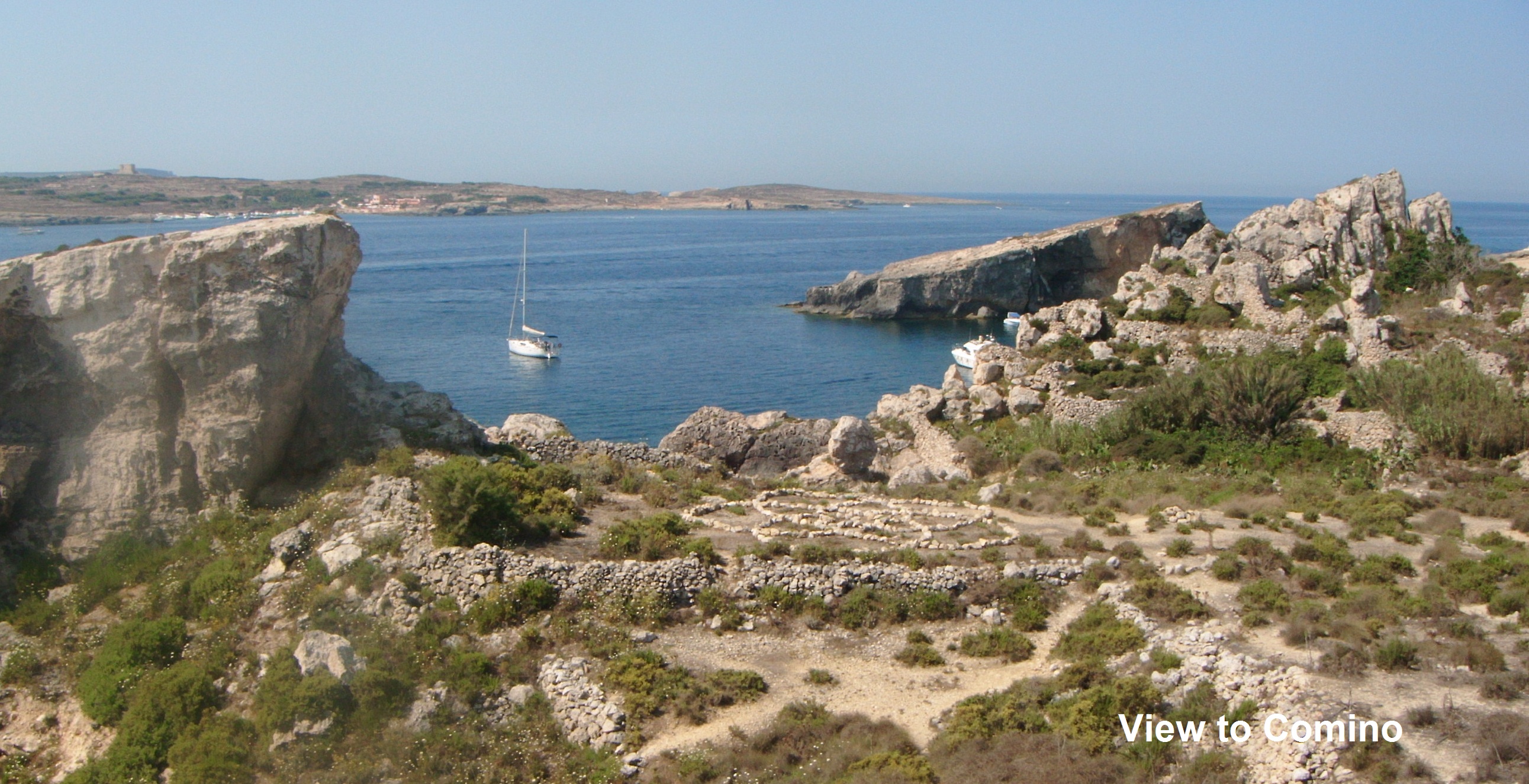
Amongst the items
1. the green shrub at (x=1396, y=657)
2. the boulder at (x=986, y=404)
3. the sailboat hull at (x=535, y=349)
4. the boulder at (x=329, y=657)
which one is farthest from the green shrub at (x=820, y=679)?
the sailboat hull at (x=535, y=349)

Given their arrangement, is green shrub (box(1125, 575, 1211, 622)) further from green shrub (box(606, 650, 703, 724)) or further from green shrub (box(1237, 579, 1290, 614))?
green shrub (box(606, 650, 703, 724))

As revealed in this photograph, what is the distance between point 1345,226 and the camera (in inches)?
1575

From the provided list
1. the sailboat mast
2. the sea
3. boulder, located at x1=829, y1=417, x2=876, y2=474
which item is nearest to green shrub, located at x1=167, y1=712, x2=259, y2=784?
boulder, located at x1=829, y1=417, x2=876, y2=474

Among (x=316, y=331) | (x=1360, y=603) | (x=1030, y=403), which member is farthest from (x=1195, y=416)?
(x=316, y=331)

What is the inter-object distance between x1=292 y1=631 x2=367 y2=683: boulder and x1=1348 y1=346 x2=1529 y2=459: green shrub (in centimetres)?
2463

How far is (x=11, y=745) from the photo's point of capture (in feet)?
48.1

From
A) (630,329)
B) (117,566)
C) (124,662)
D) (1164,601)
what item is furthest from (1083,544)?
(630,329)

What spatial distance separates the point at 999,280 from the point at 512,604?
71980 mm

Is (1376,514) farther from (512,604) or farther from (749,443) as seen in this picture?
(749,443)

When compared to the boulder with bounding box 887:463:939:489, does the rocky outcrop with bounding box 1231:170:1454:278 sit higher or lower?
higher

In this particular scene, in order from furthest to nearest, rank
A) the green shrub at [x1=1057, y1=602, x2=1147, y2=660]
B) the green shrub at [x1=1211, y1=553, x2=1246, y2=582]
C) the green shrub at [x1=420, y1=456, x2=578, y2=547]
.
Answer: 1. the green shrub at [x1=420, y1=456, x2=578, y2=547]
2. the green shrub at [x1=1211, y1=553, x2=1246, y2=582]
3. the green shrub at [x1=1057, y1=602, x2=1147, y2=660]

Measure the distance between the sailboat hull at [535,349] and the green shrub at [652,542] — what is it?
136 feet

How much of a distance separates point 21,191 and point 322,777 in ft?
559

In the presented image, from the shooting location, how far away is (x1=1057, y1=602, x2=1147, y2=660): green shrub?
46.9ft
